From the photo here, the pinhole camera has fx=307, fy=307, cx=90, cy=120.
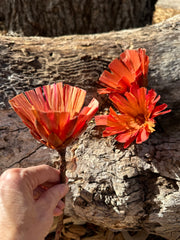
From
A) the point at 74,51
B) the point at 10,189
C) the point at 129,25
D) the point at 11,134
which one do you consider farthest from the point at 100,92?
the point at 129,25

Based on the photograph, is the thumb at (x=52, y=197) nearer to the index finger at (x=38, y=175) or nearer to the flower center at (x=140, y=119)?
the index finger at (x=38, y=175)

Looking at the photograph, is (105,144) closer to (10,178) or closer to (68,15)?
(10,178)

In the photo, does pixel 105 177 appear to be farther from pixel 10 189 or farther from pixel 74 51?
pixel 74 51

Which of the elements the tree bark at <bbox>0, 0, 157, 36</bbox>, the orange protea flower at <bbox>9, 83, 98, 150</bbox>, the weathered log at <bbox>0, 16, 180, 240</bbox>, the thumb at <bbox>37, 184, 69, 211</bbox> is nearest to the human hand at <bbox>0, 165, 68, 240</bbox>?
the thumb at <bbox>37, 184, 69, 211</bbox>

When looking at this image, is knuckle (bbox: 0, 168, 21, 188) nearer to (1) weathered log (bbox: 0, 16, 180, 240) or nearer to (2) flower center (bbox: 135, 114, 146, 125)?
(1) weathered log (bbox: 0, 16, 180, 240)

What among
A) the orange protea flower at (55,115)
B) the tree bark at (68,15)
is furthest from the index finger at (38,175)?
the tree bark at (68,15)

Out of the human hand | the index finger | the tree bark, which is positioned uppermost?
the tree bark

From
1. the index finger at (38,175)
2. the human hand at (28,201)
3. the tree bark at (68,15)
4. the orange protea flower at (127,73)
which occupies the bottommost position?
the human hand at (28,201)
